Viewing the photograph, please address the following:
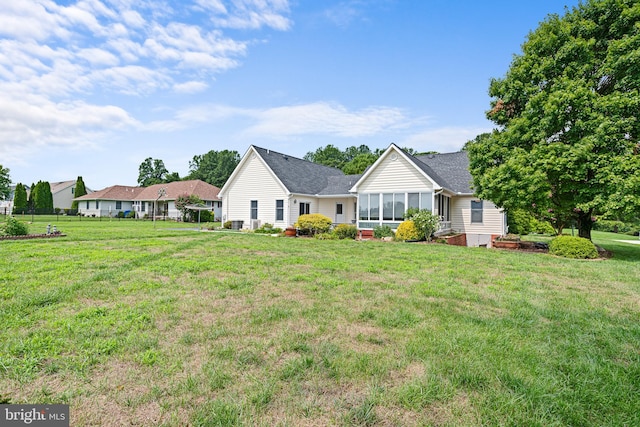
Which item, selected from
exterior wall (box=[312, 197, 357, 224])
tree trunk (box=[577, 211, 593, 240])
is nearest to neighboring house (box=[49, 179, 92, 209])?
exterior wall (box=[312, 197, 357, 224])

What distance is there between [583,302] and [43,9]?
50.3 feet

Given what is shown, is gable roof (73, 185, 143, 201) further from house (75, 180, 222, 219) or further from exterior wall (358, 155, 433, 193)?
exterior wall (358, 155, 433, 193)

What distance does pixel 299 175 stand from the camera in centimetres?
2459

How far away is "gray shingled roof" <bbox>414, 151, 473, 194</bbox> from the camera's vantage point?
64.6 ft

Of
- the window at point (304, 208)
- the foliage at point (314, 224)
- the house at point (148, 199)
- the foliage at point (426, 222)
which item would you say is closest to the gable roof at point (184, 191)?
the house at point (148, 199)

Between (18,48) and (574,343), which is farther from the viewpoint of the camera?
(18,48)

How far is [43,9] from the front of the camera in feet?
29.4

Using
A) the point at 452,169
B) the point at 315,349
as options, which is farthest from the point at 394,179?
the point at 315,349

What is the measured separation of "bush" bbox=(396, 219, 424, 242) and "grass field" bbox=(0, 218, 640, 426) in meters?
8.96

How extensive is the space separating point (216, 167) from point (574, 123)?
6287 centimetres

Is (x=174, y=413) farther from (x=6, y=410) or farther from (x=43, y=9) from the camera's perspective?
(x=43, y=9)

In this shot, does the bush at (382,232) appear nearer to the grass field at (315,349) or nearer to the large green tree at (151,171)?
the grass field at (315,349)

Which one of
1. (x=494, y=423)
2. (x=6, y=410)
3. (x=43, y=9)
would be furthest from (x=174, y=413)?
(x=43, y=9)

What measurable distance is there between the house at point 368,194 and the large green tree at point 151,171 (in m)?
60.1
